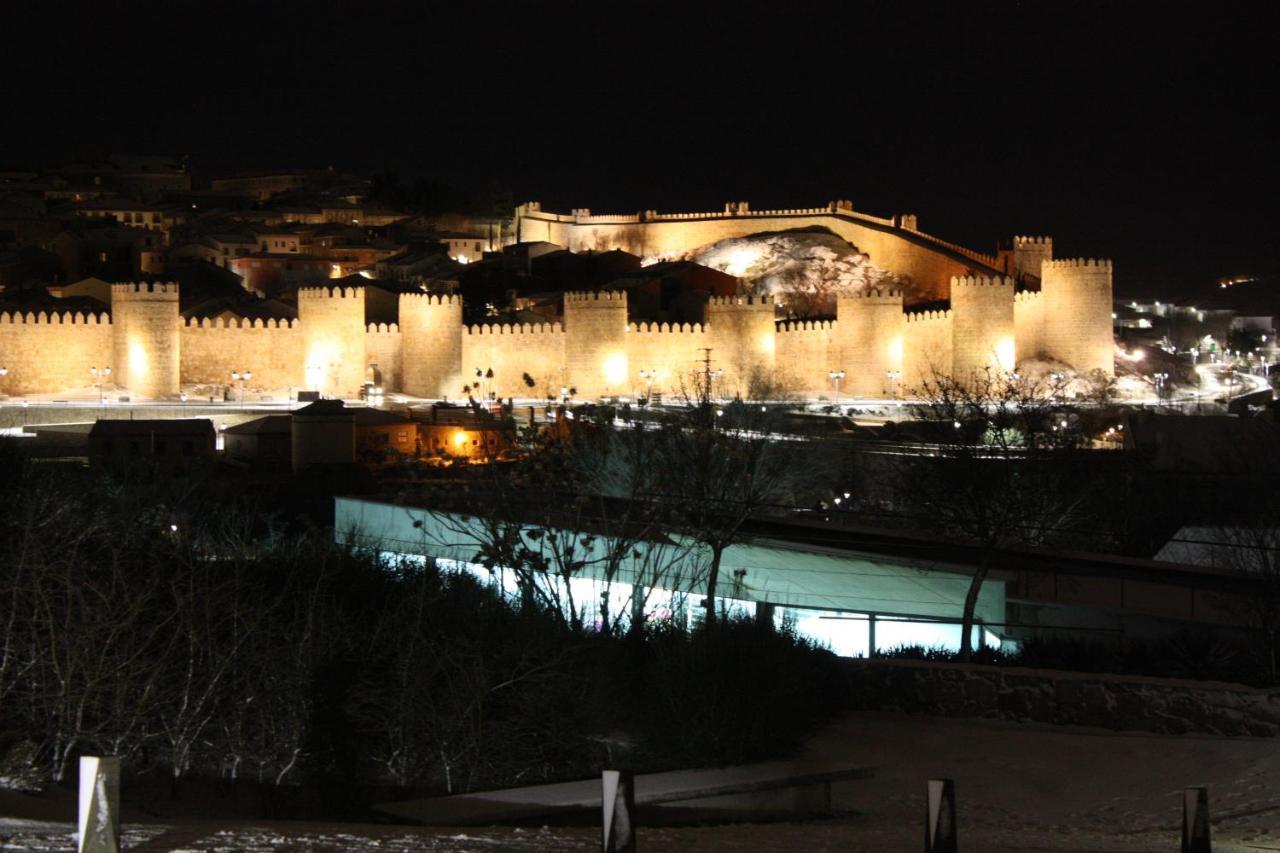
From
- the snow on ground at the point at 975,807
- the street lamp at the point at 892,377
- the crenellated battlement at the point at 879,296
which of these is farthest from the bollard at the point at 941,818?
the crenellated battlement at the point at 879,296

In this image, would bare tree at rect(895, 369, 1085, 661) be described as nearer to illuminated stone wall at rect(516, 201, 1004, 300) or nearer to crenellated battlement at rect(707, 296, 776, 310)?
crenellated battlement at rect(707, 296, 776, 310)

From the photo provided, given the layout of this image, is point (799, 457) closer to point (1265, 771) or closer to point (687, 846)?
point (1265, 771)

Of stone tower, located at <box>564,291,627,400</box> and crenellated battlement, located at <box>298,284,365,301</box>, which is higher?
crenellated battlement, located at <box>298,284,365,301</box>

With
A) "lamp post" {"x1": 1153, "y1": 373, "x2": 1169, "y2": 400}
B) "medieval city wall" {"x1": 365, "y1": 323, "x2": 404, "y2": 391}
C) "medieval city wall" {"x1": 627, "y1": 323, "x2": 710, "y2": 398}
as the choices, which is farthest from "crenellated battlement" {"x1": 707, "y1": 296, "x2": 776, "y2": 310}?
"lamp post" {"x1": 1153, "y1": 373, "x2": 1169, "y2": 400}

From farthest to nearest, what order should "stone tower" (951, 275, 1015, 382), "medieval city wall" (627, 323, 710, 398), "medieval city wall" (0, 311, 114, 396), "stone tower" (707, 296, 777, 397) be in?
"stone tower" (707, 296, 777, 397), "medieval city wall" (627, 323, 710, 398), "stone tower" (951, 275, 1015, 382), "medieval city wall" (0, 311, 114, 396)

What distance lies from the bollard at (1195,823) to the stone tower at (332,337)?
2727 centimetres

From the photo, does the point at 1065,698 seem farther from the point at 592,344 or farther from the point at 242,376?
the point at 242,376

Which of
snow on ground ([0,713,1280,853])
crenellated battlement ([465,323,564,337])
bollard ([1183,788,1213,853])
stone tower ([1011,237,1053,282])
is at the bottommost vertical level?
snow on ground ([0,713,1280,853])

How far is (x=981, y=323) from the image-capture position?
33156mm

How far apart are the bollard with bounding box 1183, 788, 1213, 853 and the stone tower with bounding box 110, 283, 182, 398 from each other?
27.1 m

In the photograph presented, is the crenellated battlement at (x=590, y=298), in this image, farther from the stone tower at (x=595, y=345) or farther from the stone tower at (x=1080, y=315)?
the stone tower at (x=1080, y=315)

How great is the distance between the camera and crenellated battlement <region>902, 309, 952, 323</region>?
33.8 m

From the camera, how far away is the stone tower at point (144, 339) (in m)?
30.3

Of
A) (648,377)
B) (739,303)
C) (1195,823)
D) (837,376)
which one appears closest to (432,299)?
(648,377)
